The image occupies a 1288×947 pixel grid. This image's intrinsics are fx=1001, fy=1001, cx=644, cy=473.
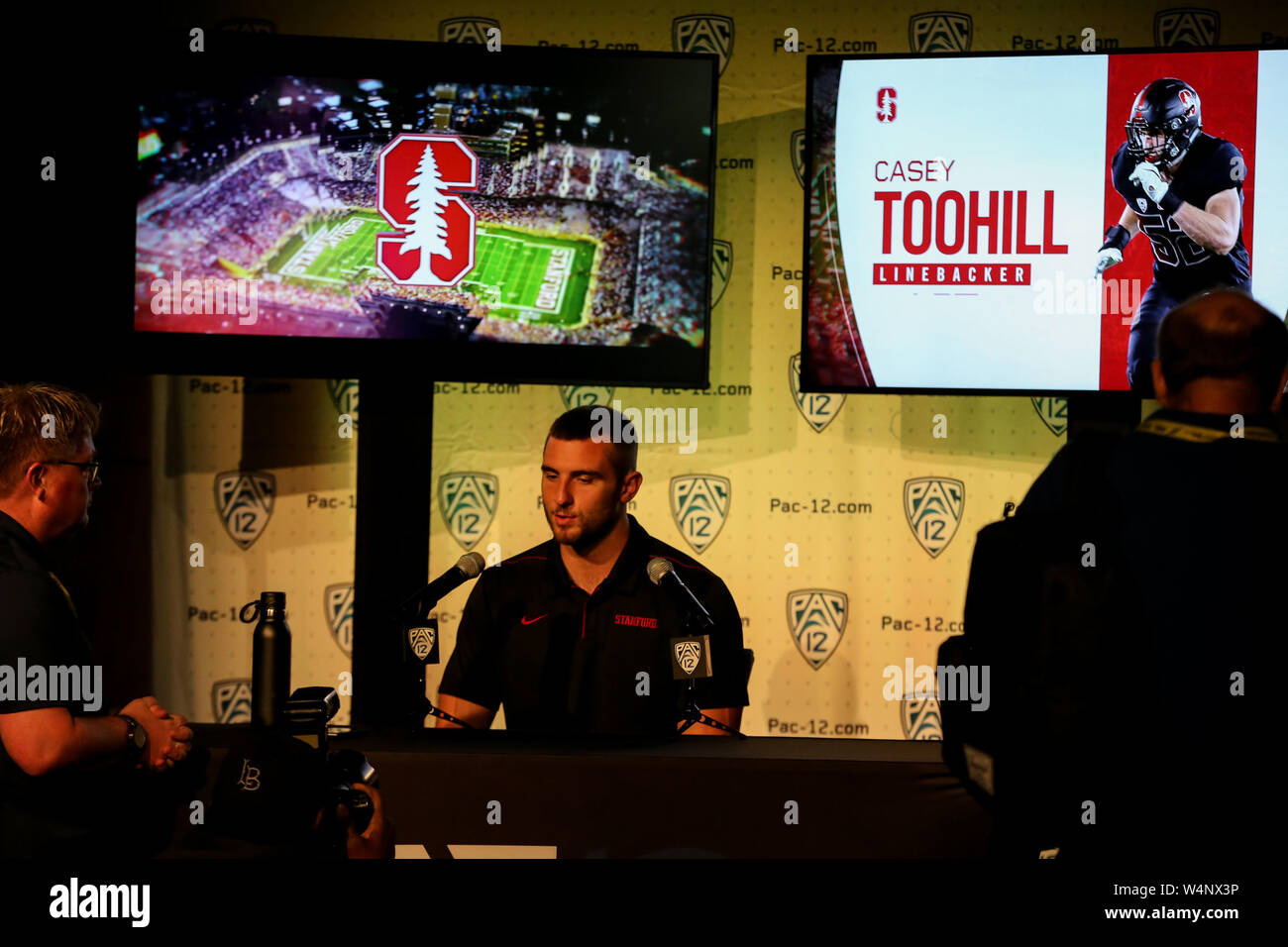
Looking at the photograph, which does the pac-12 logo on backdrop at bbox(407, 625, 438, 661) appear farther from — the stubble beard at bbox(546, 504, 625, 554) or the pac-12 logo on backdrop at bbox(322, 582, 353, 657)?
the pac-12 logo on backdrop at bbox(322, 582, 353, 657)

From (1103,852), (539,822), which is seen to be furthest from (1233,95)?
(539,822)

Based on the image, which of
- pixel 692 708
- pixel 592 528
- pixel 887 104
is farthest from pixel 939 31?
pixel 692 708

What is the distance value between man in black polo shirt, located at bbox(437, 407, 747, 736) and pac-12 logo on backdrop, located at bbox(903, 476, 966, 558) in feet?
4.15

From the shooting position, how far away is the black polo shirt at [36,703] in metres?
1.61

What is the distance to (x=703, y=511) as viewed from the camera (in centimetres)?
363

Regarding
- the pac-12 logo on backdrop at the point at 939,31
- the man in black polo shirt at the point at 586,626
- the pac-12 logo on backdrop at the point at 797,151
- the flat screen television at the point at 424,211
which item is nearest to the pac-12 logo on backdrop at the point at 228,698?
the flat screen television at the point at 424,211

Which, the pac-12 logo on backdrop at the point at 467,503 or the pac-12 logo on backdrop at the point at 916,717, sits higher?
the pac-12 logo on backdrop at the point at 467,503

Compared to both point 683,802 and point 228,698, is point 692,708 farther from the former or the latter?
point 228,698

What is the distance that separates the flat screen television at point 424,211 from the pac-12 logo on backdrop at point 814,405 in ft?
2.82

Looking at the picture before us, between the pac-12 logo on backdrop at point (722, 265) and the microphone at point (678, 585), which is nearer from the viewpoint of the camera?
the microphone at point (678, 585)

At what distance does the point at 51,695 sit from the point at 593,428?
1353 mm

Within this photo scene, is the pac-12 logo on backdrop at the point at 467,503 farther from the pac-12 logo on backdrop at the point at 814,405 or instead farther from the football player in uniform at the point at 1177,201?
the football player in uniform at the point at 1177,201

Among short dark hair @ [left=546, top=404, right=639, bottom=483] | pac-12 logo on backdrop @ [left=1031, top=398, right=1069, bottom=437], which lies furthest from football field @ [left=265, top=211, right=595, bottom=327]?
pac-12 logo on backdrop @ [left=1031, top=398, right=1069, bottom=437]

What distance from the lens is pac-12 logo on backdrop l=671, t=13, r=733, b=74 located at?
3.59 metres
